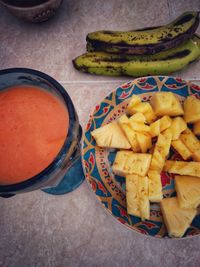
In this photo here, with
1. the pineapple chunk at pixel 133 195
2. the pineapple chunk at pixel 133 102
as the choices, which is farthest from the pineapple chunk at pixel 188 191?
the pineapple chunk at pixel 133 102

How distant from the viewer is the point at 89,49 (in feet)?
2.82

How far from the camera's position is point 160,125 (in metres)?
0.73

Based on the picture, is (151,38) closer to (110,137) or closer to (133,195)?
(110,137)

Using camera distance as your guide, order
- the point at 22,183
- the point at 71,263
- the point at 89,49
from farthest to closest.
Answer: the point at 89,49 → the point at 71,263 → the point at 22,183

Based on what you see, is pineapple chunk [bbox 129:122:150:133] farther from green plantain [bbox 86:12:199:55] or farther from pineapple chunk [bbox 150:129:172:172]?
green plantain [bbox 86:12:199:55]

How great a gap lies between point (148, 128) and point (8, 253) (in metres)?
0.52

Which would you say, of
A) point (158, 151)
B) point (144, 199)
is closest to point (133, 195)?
point (144, 199)

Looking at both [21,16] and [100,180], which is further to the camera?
[21,16]

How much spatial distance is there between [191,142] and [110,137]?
213mm

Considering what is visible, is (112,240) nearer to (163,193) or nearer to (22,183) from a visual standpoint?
(163,193)

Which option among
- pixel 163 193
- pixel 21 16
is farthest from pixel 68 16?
pixel 163 193

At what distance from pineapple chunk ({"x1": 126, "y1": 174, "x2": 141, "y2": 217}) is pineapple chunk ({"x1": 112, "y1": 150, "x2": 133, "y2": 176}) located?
3 centimetres

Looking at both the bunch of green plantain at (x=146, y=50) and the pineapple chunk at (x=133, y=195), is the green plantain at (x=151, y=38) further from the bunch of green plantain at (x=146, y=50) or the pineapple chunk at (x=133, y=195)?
the pineapple chunk at (x=133, y=195)

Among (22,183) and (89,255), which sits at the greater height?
(22,183)
